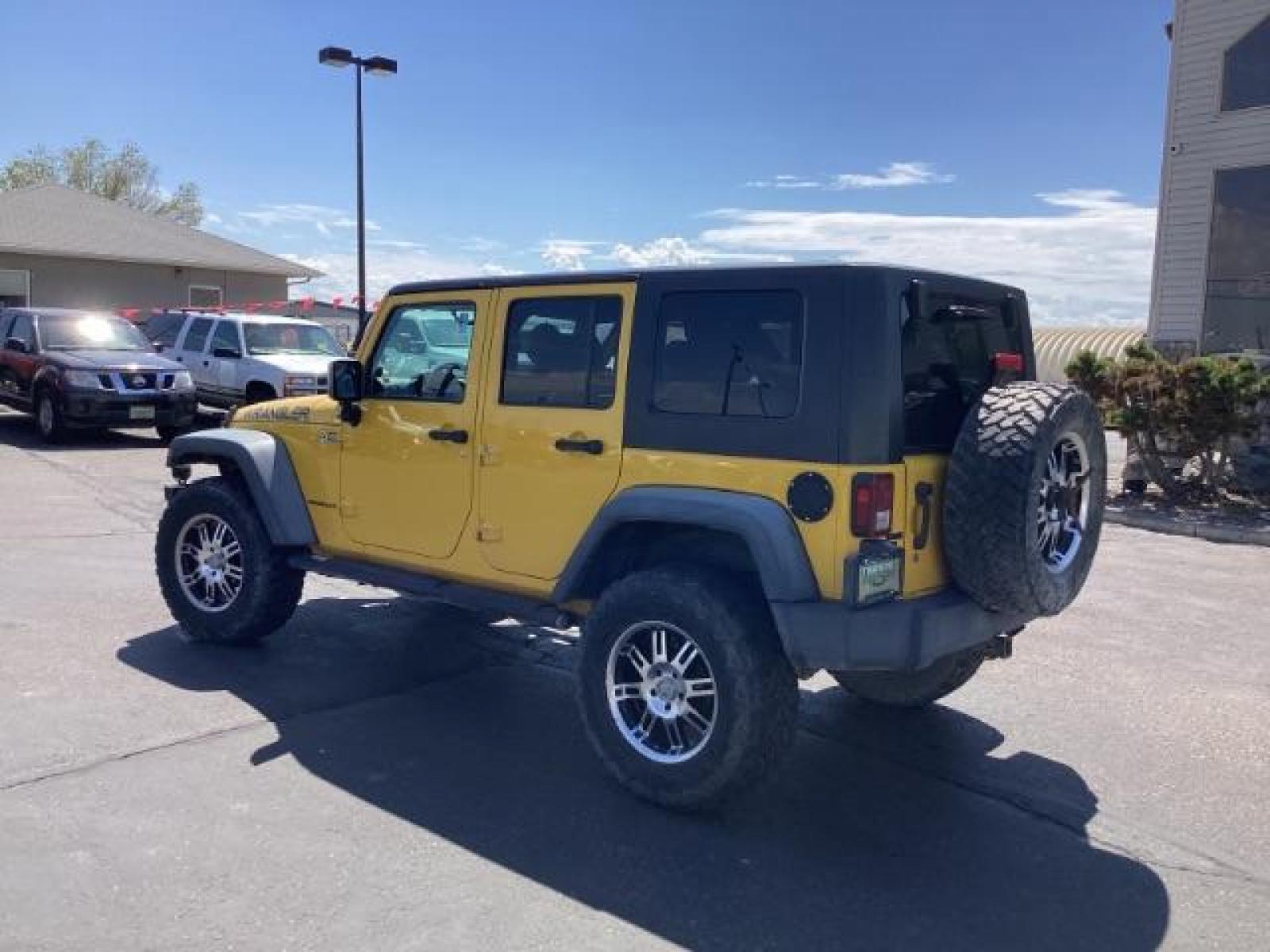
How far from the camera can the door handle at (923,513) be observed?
12.6 feet

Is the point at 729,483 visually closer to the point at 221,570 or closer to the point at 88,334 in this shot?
the point at 221,570

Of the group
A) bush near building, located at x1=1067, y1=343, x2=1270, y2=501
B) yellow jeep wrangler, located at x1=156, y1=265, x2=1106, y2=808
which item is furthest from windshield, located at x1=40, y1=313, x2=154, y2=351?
bush near building, located at x1=1067, y1=343, x2=1270, y2=501

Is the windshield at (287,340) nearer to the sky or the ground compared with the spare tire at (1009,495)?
nearer to the sky

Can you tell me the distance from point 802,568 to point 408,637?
10.0 ft

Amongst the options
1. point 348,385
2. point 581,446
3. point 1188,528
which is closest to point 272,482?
point 348,385

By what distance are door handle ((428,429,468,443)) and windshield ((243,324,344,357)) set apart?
12078mm

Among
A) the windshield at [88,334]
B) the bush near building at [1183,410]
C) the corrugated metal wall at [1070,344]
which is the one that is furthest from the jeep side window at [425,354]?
the corrugated metal wall at [1070,344]

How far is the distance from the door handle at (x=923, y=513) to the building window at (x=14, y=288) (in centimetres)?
2670

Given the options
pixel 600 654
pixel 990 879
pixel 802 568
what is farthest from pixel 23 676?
pixel 990 879

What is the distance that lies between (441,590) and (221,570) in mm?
1545

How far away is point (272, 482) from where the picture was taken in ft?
18.1

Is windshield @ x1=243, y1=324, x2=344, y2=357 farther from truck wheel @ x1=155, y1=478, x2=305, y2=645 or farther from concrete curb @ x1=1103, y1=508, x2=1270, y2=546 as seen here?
concrete curb @ x1=1103, y1=508, x2=1270, y2=546

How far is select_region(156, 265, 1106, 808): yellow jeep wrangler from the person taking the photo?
3693 millimetres

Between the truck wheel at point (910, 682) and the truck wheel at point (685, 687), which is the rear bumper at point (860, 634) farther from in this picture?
the truck wheel at point (910, 682)
